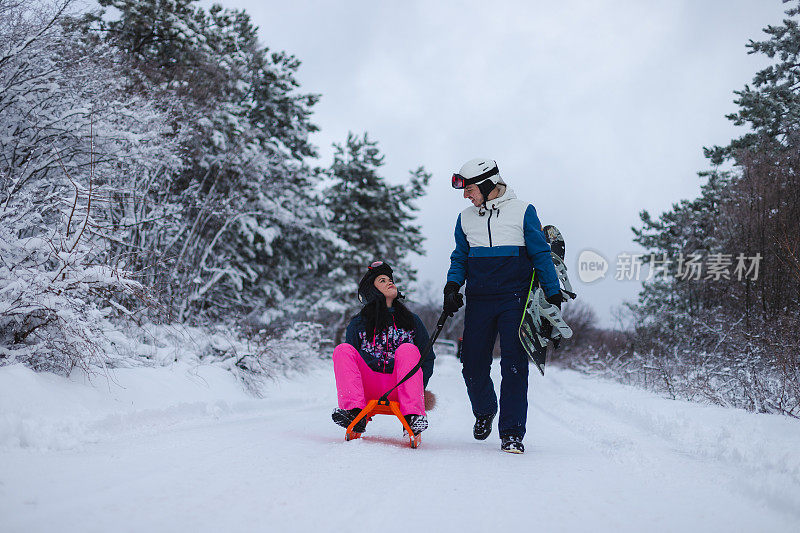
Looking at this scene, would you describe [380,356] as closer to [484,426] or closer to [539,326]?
[484,426]

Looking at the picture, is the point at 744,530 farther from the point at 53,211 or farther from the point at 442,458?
the point at 53,211

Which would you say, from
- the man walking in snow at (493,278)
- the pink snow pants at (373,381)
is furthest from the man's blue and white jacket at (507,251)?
the pink snow pants at (373,381)

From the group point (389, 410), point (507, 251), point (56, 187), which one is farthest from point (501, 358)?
point (56, 187)

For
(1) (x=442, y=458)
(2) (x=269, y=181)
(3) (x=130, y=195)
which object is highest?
(2) (x=269, y=181)

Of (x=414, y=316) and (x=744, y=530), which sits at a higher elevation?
(x=414, y=316)

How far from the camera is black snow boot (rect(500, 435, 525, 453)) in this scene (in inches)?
136

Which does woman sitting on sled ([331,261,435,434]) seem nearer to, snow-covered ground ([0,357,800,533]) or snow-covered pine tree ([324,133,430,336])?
snow-covered ground ([0,357,800,533])

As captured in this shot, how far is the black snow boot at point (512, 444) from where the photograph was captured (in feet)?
11.3

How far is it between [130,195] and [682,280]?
14735mm

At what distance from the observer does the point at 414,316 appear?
4000mm

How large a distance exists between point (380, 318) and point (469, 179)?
3.94 ft

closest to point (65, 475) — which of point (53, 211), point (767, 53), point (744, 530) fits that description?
point (744, 530)

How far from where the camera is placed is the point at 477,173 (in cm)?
396

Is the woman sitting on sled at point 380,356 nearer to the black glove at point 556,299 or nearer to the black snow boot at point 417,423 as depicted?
the black snow boot at point 417,423
